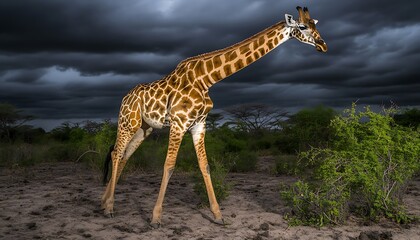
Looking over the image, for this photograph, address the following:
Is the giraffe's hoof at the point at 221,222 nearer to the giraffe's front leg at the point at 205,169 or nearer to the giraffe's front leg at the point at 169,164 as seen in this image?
the giraffe's front leg at the point at 205,169

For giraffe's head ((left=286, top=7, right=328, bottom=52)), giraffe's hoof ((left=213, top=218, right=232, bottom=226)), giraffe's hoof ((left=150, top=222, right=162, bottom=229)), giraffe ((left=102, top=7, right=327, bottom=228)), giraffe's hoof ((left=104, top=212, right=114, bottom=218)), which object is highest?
giraffe's head ((left=286, top=7, right=328, bottom=52))

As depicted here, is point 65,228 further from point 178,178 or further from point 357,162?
point 178,178

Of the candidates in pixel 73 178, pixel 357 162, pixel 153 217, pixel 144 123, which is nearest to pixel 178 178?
pixel 73 178

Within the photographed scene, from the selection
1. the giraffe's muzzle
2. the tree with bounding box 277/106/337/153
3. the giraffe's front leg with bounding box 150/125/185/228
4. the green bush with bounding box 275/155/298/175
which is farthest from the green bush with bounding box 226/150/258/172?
the giraffe's muzzle

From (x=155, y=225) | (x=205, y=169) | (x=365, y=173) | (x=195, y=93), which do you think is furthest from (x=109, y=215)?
(x=365, y=173)

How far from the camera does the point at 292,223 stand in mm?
6695

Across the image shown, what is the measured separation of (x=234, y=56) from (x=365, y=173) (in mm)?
2621

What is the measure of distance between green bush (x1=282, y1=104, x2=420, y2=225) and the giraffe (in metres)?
1.36

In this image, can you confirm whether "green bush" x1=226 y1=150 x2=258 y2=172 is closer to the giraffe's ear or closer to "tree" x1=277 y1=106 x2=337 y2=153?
"tree" x1=277 y1=106 x2=337 y2=153

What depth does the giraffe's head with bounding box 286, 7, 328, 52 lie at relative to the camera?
21.5 ft

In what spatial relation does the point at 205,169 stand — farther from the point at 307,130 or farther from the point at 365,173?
the point at 307,130

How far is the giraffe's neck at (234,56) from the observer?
6.69m

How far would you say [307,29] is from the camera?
21.4 ft

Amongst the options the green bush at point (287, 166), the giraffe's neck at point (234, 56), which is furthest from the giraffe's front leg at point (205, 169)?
the green bush at point (287, 166)
